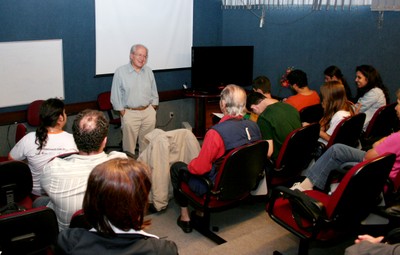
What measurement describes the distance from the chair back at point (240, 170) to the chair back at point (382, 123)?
65.9 inches

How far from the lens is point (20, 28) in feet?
14.8

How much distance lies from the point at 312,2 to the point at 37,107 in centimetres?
366

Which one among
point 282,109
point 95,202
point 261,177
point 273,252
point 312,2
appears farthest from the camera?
point 312,2

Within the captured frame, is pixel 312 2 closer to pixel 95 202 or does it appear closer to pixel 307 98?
pixel 307 98

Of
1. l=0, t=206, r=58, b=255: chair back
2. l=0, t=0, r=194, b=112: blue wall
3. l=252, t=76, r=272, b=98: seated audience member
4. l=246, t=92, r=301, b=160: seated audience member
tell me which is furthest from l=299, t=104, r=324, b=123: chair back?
l=0, t=206, r=58, b=255: chair back

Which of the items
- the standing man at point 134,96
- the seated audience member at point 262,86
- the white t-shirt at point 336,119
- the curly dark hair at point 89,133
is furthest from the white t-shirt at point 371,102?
the curly dark hair at point 89,133

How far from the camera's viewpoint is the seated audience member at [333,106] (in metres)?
3.66

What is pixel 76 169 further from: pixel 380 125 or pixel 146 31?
pixel 146 31

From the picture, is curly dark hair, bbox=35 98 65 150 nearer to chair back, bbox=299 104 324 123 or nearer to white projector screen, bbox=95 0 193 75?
white projector screen, bbox=95 0 193 75

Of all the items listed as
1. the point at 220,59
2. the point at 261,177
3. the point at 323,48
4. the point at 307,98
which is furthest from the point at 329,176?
the point at 220,59

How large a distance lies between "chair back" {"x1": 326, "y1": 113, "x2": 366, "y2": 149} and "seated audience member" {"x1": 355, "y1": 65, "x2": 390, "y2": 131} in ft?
2.85

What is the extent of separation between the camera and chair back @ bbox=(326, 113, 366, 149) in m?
3.48

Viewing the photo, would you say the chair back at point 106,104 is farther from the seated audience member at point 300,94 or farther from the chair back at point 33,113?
the seated audience member at point 300,94

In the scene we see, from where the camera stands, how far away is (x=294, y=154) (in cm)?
326
